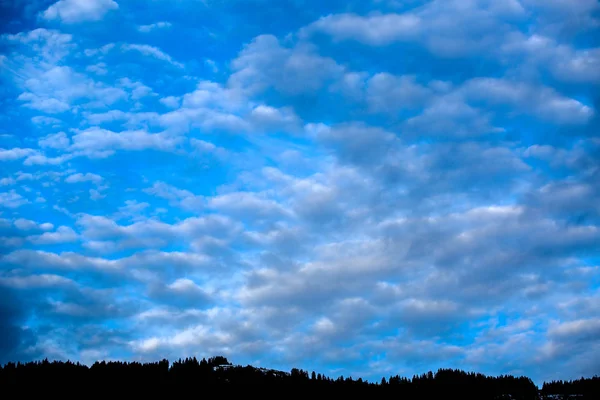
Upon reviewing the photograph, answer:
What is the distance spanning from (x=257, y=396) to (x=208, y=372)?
193 cm

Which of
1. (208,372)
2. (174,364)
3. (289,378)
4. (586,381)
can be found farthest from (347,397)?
(586,381)

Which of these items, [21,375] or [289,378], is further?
[289,378]

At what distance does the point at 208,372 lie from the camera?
17.0 metres

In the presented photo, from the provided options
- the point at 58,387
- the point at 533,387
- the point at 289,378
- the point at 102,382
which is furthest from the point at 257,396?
the point at 533,387

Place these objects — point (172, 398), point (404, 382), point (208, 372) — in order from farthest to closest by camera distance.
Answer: point (404, 382), point (208, 372), point (172, 398)

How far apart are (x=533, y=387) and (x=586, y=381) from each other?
190cm

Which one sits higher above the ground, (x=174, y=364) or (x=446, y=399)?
(x=174, y=364)

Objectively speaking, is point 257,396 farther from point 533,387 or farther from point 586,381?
point 586,381

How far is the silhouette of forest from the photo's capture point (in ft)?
53.0

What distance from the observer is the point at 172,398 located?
1560 cm

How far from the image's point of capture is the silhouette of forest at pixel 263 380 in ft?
53.0

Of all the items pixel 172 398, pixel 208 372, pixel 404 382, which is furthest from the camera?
pixel 404 382

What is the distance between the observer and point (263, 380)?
16.9 m

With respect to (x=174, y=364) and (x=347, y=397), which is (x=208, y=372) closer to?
(x=174, y=364)
